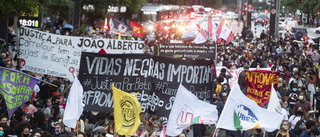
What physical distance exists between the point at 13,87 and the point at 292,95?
715cm

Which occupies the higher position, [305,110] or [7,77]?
[7,77]

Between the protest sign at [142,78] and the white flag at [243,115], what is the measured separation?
5.92 feet

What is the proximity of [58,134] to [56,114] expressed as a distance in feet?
4.15

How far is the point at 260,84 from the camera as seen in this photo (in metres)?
13.4

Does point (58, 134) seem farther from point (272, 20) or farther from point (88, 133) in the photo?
point (272, 20)

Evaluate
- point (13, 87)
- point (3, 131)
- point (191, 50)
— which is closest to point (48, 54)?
point (13, 87)

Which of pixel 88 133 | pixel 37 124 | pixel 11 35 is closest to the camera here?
pixel 88 133

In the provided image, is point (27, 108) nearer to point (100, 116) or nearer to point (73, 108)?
point (100, 116)

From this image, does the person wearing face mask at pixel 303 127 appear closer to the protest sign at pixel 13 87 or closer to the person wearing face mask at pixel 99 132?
the person wearing face mask at pixel 99 132

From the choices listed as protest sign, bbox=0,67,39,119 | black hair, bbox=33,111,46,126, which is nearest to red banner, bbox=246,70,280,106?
black hair, bbox=33,111,46,126

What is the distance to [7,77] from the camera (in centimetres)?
1098

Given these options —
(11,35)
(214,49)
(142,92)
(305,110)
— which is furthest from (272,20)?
(142,92)

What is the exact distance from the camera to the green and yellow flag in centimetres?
987

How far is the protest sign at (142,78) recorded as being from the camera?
11359 millimetres
